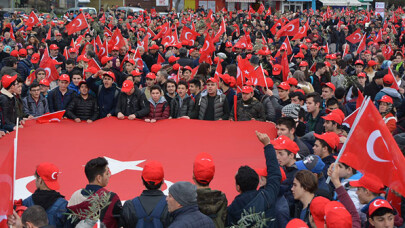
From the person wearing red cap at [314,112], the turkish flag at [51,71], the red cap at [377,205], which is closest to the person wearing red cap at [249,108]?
the person wearing red cap at [314,112]

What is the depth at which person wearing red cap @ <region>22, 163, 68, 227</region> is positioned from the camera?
4.82 metres

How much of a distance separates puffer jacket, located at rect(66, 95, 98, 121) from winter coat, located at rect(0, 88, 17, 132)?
3.03ft

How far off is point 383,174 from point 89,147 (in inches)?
174

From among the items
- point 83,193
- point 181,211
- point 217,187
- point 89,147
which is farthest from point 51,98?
point 181,211

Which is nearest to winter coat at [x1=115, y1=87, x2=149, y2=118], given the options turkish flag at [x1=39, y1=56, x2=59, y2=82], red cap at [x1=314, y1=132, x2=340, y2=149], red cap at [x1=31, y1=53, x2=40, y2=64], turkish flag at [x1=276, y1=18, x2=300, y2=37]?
turkish flag at [x1=39, y1=56, x2=59, y2=82]

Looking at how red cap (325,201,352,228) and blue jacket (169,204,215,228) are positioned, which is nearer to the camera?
red cap (325,201,352,228)

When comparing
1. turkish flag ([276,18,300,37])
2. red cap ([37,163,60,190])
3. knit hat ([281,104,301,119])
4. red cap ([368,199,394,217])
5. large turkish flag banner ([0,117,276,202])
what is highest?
turkish flag ([276,18,300,37])

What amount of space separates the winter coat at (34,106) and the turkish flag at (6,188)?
15.3 ft

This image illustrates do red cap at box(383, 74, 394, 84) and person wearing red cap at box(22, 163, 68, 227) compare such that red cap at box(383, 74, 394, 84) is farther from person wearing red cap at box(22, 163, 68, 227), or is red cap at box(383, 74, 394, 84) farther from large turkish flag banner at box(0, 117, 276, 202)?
person wearing red cap at box(22, 163, 68, 227)

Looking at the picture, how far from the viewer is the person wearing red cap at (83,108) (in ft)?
30.0

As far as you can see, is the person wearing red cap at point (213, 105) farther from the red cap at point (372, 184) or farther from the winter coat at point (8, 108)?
the red cap at point (372, 184)

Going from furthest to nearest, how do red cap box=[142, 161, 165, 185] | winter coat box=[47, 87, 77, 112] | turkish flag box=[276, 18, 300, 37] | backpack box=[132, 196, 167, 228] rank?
turkish flag box=[276, 18, 300, 37]
winter coat box=[47, 87, 77, 112]
red cap box=[142, 161, 165, 185]
backpack box=[132, 196, 167, 228]

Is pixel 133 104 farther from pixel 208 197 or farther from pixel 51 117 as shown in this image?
pixel 208 197

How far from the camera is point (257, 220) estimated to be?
4547mm
